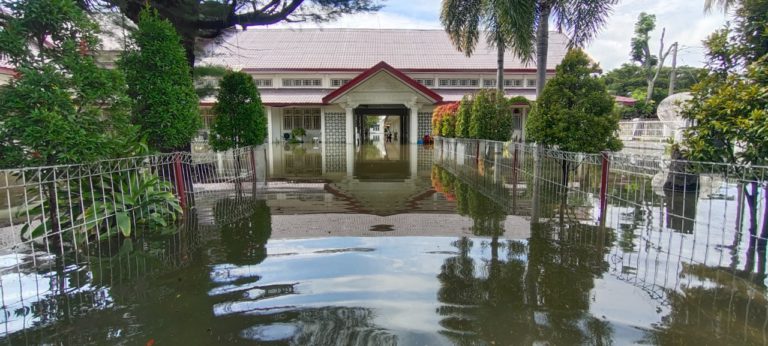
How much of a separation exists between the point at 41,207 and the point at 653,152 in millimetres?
16547

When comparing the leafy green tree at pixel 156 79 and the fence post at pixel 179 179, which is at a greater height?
the leafy green tree at pixel 156 79

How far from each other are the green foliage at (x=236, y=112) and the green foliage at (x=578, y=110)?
6703mm

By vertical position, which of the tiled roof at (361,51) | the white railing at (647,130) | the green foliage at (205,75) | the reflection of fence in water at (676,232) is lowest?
the reflection of fence in water at (676,232)

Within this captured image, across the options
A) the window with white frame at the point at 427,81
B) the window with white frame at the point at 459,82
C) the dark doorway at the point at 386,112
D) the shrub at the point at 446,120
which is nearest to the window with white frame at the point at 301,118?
the dark doorway at the point at 386,112

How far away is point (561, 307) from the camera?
3451 millimetres

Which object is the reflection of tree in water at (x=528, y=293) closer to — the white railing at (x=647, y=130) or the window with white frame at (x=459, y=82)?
the white railing at (x=647, y=130)

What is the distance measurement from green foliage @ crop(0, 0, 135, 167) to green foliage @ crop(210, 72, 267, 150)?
5.68 metres

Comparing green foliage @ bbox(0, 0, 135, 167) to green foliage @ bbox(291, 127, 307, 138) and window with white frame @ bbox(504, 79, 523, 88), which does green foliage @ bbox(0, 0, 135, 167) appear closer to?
green foliage @ bbox(291, 127, 307, 138)

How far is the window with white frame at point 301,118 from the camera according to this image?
30.6 metres

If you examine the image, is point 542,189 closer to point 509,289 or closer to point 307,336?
point 509,289

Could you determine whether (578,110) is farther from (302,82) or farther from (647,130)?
(302,82)

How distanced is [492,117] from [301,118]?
2022 cm

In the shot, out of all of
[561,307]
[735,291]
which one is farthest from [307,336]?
[735,291]

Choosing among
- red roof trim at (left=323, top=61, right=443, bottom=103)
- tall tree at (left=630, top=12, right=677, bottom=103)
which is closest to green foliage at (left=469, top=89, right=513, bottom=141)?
red roof trim at (left=323, top=61, right=443, bottom=103)
